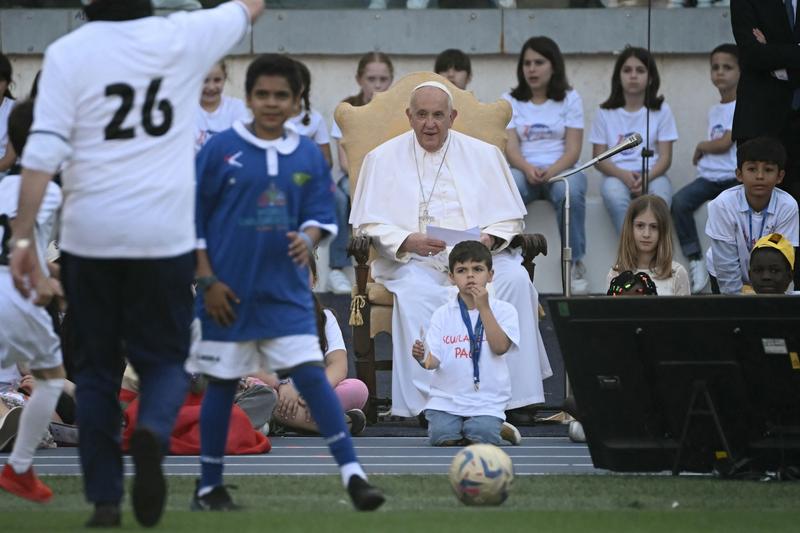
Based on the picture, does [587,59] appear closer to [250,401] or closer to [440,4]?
[440,4]

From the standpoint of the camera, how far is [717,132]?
12.2m

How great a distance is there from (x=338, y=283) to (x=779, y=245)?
14.4 feet

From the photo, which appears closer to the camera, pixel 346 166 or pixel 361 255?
pixel 361 255

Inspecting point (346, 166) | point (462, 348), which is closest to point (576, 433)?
point (462, 348)

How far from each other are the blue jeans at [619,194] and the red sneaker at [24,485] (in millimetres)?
6484

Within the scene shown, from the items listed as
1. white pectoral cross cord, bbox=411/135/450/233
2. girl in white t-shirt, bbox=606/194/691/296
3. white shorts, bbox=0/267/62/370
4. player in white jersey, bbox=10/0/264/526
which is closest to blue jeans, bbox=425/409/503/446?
girl in white t-shirt, bbox=606/194/691/296

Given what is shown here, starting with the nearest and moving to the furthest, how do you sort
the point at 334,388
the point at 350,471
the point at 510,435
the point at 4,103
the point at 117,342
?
the point at 117,342
the point at 350,471
the point at 510,435
the point at 334,388
the point at 4,103

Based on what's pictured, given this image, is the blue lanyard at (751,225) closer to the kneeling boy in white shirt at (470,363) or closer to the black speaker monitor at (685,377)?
the kneeling boy in white shirt at (470,363)

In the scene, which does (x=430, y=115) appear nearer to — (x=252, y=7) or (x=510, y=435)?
(x=510, y=435)

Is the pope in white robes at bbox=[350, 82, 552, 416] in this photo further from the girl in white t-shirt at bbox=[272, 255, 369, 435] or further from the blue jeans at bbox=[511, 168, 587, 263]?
the blue jeans at bbox=[511, 168, 587, 263]

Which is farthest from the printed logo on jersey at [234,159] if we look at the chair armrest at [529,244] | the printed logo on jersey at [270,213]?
the chair armrest at [529,244]

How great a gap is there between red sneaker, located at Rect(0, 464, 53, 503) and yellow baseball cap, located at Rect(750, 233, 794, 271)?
3826 millimetres

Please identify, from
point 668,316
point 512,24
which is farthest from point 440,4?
point 668,316

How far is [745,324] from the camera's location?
6.56 metres
